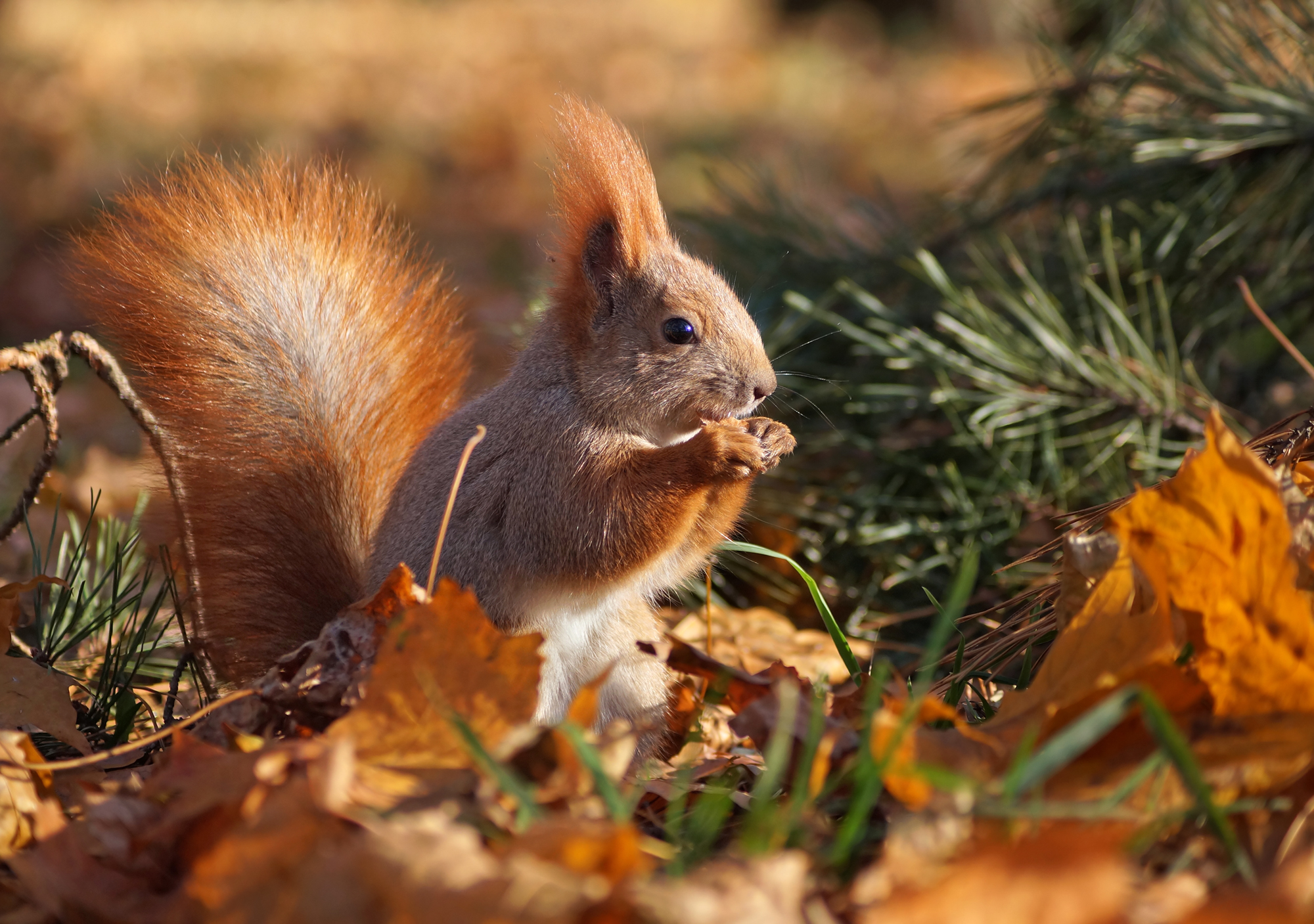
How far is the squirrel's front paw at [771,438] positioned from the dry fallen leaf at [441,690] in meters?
0.55

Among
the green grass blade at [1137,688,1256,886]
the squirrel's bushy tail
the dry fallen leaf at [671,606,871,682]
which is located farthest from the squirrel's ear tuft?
the green grass blade at [1137,688,1256,886]

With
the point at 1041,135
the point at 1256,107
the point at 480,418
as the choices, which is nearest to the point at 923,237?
the point at 1041,135

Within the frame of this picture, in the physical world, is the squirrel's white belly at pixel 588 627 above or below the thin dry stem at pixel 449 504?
below

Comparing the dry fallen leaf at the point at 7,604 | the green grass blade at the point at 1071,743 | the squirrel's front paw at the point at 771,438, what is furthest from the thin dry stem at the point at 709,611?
the dry fallen leaf at the point at 7,604

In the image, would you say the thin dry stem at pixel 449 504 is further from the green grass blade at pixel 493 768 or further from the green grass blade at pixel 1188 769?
the green grass blade at pixel 1188 769

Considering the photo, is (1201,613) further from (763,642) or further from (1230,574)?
(763,642)

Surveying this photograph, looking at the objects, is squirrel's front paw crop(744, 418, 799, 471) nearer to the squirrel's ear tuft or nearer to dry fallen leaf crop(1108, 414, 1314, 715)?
the squirrel's ear tuft

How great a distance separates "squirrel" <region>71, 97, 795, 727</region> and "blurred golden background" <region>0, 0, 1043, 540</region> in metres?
0.62

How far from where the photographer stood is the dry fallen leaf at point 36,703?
38.0 inches

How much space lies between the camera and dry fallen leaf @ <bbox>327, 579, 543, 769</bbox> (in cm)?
77

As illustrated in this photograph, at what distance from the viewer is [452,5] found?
29.7 ft

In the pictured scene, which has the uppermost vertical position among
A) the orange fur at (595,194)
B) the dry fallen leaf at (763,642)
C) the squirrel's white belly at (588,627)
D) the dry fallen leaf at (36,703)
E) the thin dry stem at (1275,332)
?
the orange fur at (595,194)

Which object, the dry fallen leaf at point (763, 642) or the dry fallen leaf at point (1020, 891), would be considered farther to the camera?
the dry fallen leaf at point (763, 642)

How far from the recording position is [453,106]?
620cm
